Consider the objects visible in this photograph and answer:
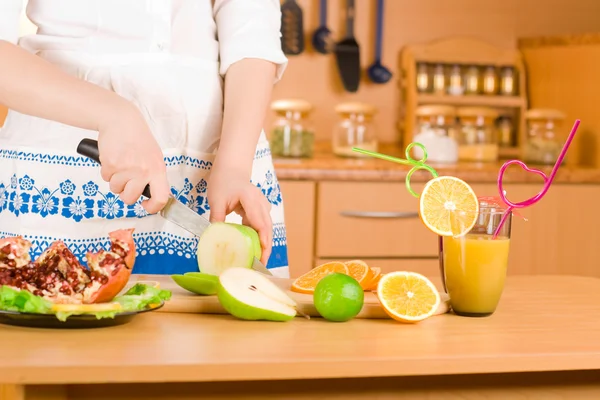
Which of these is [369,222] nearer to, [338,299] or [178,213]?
[178,213]

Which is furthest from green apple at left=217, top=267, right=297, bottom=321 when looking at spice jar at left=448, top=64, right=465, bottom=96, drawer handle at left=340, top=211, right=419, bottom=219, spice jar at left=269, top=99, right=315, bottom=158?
spice jar at left=448, top=64, right=465, bottom=96

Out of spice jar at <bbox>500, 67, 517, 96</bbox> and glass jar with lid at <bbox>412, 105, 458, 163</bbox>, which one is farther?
spice jar at <bbox>500, 67, 517, 96</bbox>

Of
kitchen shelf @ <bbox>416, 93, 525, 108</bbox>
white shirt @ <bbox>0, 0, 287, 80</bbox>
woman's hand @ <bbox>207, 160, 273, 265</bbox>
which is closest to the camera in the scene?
woman's hand @ <bbox>207, 160, 273, 265</bbox>

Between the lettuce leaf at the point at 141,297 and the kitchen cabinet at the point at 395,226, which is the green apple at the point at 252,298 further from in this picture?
the kitchen cabinet at the point at 395,226

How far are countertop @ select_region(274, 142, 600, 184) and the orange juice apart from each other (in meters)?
1.54

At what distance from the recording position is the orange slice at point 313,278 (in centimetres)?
131

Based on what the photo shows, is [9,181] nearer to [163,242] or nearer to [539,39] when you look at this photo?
[163,242]

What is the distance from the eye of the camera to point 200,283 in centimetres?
127

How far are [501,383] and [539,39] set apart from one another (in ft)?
8.47

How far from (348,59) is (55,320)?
7.99 ft

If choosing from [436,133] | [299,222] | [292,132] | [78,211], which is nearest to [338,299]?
[78,211]

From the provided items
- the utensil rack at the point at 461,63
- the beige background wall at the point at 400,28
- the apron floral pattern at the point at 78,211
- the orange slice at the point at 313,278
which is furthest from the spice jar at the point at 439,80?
the orange slice at the point at 313,278

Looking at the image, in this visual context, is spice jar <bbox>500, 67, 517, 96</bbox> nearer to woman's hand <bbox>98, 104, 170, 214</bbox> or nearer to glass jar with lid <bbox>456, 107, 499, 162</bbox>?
glass jar with lid <bbox>456, 107, 499, 162</bbox>

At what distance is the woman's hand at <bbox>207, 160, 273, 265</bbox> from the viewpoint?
4.66ft
